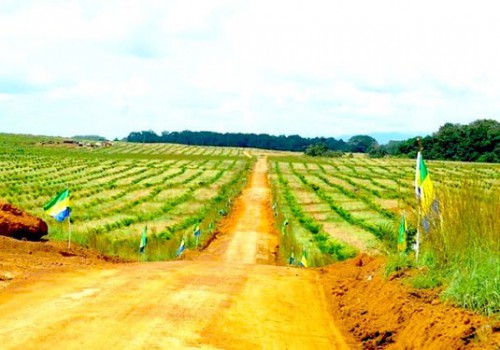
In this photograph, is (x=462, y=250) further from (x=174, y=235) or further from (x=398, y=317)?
(x=174, y=235)

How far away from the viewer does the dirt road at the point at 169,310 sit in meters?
7.21

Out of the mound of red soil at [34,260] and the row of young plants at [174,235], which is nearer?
the mound of red soil at [34,260]

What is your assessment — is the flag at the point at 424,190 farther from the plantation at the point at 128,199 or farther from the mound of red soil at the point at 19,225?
the plantation at the point at 128,199

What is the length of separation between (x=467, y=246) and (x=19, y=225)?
40.8 ft

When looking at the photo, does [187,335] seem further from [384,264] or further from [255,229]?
[255,229]

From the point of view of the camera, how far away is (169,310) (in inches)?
339

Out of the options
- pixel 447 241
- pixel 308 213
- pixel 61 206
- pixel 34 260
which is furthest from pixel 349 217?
pixel 447 241

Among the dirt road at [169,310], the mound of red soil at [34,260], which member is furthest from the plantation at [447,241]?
the mound of red soil at [34,260]

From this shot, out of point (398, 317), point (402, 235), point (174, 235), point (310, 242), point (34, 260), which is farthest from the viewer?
point (174, 235)

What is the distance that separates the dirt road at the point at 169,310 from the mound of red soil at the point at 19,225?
16.4 feet

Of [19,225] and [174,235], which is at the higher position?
[19,225]

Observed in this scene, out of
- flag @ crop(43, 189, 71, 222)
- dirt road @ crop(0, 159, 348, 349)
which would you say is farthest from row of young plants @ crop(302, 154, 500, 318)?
flag @ crop(43, 189, 71, 222)

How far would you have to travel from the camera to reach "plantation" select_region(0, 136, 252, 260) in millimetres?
25375

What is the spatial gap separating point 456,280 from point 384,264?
10.9 ft
